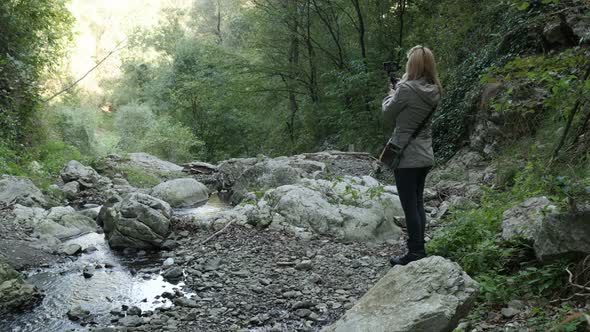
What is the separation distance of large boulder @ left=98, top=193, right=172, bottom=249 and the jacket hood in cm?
418

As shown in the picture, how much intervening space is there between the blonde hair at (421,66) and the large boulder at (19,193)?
699 centimetres

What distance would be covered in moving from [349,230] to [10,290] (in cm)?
385

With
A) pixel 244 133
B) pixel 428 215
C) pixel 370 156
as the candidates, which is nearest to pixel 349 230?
pixel 428 215

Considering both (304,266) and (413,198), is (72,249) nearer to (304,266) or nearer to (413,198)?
(304,266)

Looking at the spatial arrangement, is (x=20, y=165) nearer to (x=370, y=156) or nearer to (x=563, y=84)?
(x=370, y=156)

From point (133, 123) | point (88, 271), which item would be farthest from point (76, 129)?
point (88, 271)

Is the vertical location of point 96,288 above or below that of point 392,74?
below

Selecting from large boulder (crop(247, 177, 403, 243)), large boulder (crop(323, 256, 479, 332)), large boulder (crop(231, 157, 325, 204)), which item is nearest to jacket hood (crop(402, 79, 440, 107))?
large boulder (crop(323, 256, 479, 332))

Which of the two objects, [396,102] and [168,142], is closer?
[396,102]

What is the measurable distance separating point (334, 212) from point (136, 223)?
9.20ft

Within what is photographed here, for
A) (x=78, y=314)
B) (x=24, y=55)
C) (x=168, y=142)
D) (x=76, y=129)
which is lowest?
(x=78, y=314)

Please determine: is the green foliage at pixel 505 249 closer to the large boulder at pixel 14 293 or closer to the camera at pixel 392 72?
the camera at pixel 392 72

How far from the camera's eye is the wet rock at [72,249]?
6133 mm

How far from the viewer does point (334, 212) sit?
6387 mm
